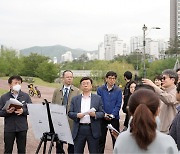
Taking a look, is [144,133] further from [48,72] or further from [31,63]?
[31,63]

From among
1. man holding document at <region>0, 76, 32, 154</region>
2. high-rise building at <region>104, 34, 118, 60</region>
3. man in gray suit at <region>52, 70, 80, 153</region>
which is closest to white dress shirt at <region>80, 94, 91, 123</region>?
man in gray suit at <region>52, 70, 80, 153</region>

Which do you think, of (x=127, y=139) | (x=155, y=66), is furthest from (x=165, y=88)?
(x=155, y=66)

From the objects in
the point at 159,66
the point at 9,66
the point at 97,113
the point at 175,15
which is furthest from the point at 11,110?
the point at 175,15

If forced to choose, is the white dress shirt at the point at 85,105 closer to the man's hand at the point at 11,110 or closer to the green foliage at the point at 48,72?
the man's hand at the point at 11,110

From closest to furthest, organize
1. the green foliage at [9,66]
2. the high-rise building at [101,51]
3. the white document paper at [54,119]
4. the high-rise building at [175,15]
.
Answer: the white document paper at [54,119], the green foliage at [9,66], the high-rise building at [175,15], the high-rise building at [101,51]

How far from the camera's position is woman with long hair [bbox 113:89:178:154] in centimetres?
237

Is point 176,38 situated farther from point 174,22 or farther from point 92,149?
point 92,149

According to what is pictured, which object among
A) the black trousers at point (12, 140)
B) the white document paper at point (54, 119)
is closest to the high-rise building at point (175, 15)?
the black trousers at point (12, 140)

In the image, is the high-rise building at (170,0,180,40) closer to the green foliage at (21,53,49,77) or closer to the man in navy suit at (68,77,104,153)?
the green foliage at (21,53,49,77)

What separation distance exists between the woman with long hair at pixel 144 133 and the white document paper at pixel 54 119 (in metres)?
1.64

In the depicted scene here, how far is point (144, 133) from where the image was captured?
2369 millimetres

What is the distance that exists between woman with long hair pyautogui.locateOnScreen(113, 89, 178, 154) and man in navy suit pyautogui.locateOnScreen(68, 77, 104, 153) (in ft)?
9.12

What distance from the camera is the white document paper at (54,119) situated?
162 inches

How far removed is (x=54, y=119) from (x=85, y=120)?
4.03 feet
